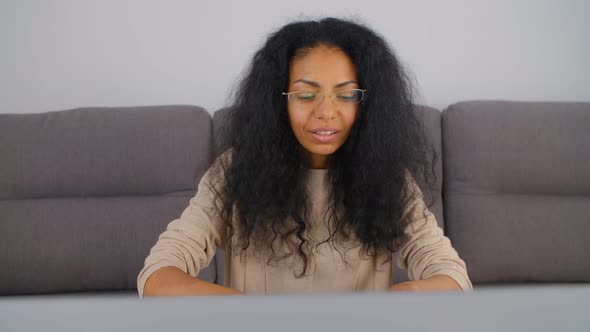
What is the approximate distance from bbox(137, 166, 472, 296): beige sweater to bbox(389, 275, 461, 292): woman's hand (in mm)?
95

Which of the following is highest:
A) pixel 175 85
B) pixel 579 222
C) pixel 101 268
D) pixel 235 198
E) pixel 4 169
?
pixel 175 85

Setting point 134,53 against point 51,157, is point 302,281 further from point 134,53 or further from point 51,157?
point 134,53

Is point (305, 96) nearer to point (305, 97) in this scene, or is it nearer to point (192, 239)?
point (305, 97)

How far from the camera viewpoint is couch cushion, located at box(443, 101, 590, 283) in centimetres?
189

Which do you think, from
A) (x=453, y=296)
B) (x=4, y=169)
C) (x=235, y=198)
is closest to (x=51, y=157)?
(x=4, y=169)

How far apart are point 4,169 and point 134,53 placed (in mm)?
706

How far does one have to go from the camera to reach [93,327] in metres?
0.29

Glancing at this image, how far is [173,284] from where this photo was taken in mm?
956

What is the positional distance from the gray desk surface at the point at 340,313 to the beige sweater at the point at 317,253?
0.82 m

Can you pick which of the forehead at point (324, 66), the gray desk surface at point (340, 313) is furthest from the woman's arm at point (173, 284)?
the gray desk surface at point (340, 313)

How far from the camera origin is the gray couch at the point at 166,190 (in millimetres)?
1838

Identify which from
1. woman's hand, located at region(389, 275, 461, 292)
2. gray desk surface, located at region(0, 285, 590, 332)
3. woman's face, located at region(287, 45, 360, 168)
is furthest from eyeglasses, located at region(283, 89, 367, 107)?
gray desk surface, located at region(0, 285, 590, 332)

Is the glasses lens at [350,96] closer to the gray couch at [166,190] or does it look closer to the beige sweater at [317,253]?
the beige sweater at [317,253]

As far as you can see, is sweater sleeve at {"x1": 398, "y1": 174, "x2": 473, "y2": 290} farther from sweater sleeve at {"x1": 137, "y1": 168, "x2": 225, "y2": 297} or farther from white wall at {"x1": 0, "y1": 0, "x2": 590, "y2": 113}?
white wall at {"x1": 0, "y1": 0, "x2": 590, "y2": 113}
